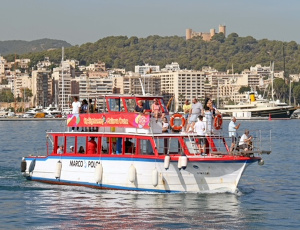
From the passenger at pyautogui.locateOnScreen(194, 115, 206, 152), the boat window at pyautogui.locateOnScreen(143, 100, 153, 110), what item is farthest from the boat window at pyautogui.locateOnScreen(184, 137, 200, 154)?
the boat window at pyautogui.locateOnScreen(143, 100, 153, 110)

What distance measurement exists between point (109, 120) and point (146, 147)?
6.73 ft

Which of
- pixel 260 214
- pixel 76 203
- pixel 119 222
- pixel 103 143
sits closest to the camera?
pixel 119 222

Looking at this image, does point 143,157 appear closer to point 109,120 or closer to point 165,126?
point 165,126

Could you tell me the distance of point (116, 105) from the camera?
3041 cm

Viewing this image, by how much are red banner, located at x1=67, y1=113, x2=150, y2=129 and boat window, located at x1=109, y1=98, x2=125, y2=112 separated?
54 cm

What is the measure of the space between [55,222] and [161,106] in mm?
7545

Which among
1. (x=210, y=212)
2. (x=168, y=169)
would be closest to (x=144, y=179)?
(x=168, y=169)

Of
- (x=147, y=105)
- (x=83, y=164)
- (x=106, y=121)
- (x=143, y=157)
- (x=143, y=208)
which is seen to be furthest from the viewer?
(x=83, y=164)

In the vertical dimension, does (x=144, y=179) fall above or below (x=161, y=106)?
below

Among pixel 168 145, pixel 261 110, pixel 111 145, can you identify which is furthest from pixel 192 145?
pixel 261 110

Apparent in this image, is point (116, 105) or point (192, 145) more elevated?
point (116, 105)

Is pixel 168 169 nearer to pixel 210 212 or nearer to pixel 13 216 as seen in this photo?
pixel 210 212

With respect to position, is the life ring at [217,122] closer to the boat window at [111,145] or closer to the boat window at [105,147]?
the boat window at [111,145]

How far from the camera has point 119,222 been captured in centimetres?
2456
